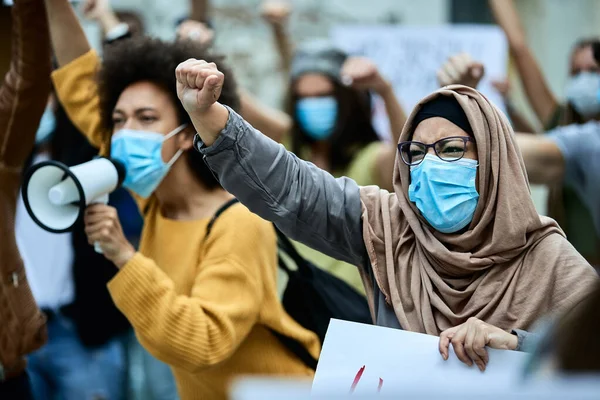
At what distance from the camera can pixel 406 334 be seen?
2000mm

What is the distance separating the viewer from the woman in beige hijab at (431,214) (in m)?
2.07

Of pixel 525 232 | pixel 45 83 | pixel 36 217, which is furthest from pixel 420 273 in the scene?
pixel 45 83

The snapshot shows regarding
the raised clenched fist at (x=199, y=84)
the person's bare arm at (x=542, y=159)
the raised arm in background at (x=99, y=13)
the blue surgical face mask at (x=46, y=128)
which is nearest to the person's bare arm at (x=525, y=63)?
the person's bare arm at (x=542, y=159)

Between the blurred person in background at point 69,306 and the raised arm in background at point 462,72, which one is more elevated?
the raised arm in background at point 462,72

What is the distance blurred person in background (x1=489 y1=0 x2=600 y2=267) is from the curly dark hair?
6.54ft

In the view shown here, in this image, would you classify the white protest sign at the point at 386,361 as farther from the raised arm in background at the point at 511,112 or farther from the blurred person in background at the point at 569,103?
the raised arm in background at the point at 511,112

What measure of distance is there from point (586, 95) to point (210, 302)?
2.70 metres

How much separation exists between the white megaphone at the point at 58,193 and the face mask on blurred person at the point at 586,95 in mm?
2700

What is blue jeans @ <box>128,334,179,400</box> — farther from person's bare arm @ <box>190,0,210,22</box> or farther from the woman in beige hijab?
the woman in beige hijab

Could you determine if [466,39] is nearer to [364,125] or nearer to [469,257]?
[364,125]

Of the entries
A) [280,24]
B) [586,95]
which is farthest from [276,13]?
[586,95]

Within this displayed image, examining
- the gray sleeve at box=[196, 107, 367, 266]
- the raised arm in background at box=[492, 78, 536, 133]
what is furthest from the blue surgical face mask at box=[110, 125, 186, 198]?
the raised arm in background at box=[492, 78, 536, 133]

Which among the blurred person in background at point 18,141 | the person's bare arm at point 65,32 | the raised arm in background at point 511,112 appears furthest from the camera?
the raised arm in background at point 511,112

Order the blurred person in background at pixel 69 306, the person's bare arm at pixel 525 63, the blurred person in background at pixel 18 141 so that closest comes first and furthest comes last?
the blurred person in background at pixel 18 141, the blurred person in background at pixel 69 306, the person's bare arm at pixel 525 63
